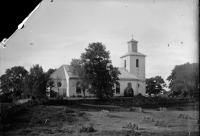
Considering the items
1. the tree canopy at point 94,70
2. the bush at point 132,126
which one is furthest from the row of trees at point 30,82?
the bush at point 132,126

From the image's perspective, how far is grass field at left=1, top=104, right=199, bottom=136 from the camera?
4.34m

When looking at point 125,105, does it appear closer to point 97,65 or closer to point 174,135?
point 97,65

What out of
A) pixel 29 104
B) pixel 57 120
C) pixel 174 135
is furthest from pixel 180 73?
pixel 29 104

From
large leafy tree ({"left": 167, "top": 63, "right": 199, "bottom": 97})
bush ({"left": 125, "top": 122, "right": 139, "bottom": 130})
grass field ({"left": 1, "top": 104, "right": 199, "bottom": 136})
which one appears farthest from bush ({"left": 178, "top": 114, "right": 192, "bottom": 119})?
bush ({"left": 125, "top": 122, "right": 139, "bottom": 130})

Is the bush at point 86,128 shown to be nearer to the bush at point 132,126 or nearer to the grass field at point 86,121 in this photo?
the grass field at point 86,121

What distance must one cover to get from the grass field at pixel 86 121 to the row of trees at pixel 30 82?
0.55m

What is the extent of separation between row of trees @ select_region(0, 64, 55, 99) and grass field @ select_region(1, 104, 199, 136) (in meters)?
0.55

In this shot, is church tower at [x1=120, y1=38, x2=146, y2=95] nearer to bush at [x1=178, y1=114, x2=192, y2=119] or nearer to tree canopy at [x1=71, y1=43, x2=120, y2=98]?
tree canopy at [x1=71, y1=43, x2=120, y2=98]

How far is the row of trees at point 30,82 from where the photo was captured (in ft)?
13.8

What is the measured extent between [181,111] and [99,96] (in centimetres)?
250

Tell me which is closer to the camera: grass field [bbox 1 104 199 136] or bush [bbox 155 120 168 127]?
grass field [bbox 1 104 199 136]

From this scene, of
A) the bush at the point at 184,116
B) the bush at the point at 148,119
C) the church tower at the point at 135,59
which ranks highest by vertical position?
the church tower at the point at 135,59

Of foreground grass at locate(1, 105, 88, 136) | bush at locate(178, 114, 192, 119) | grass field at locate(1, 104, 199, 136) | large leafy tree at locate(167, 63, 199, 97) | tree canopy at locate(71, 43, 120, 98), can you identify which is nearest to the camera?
large leafy tree at locate(167, 63, 199, 97)

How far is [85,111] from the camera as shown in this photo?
516 centimetres
